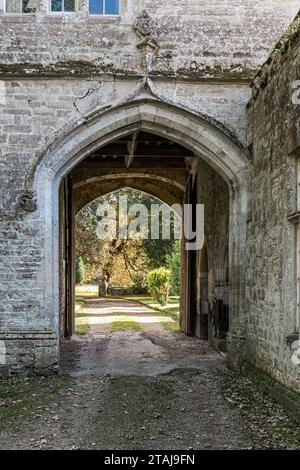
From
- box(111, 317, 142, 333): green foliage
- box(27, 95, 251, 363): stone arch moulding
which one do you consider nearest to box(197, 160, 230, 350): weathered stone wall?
box(27, 95, 251, 363): stone arch moulding

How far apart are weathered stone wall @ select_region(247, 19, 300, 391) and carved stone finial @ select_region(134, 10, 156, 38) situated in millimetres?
1870

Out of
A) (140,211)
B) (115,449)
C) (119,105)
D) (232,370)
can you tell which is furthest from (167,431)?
(140,211)

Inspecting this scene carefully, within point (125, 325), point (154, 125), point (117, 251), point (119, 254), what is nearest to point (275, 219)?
point (154, 125)

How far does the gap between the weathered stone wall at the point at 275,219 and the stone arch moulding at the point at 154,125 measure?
33 cm

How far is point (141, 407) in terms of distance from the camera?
6.71m

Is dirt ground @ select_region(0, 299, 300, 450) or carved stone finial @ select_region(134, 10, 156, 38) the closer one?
dirt ground @ select_region(0, 299, 300, 450)

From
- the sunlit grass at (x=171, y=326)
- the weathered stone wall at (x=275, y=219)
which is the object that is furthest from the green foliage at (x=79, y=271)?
the weathered stone wall at (x=275, y=219)

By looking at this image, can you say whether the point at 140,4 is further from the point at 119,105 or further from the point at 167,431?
the point at 167,431

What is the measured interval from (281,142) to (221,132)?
217 cm

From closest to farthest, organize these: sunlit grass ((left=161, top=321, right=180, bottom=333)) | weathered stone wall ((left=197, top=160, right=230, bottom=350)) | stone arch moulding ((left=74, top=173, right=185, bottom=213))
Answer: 1. weathered stone wall ((left=197, top=160, right=230, bottom=350))
2. sunlit grass ((left=161, top=321, right=180, bottom=333))
3. stone arch moulding ((left=74, top=173, right=185, bottom=213))

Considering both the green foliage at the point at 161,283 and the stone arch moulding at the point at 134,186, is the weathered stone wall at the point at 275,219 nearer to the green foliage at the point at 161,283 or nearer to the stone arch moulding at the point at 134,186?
the stone arch moulding at the point at 134,186

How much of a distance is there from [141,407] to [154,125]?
15.4 ft

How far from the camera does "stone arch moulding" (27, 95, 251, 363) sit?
8.91 m

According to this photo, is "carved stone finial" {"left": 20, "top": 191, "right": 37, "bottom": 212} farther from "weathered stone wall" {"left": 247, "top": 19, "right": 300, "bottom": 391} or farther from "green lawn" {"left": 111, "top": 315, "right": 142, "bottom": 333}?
"green lawn" {"left": 111, "top": 315, "right": 142, "bottom": 333}
